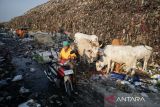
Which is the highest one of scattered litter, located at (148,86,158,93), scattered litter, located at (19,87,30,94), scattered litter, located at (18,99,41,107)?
scattered litter, located at (19,87,30,94)

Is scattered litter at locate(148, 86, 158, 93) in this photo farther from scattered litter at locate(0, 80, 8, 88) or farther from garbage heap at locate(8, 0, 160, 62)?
scattered litter at locate(0, 80, 8, 88)

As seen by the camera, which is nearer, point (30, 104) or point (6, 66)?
point (30, 104)

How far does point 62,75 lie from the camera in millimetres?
10109

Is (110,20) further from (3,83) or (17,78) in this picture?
(3,83)

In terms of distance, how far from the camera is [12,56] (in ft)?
59.3

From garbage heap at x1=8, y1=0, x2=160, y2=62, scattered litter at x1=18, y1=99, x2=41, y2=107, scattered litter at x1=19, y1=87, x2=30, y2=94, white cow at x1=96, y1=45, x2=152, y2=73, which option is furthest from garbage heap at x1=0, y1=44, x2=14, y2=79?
garbage heap at x1=8, y1=0, x2=160, y2=62

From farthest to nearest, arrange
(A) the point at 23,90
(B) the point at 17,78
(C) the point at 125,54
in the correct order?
(C) the point at 125,54 < (B) the point at 17,78 < (A) the point at 23,90

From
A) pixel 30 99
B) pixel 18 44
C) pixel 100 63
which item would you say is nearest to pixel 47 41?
pixel 18 44

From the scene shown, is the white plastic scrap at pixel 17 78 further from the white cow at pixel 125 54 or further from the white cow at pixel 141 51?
the white cow at pixel 141 51

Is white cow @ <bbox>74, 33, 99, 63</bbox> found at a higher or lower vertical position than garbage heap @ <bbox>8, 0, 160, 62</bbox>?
lower

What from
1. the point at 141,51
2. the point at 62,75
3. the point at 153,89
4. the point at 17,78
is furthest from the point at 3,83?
the point at 141,51

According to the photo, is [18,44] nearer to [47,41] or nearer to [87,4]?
[47,41]

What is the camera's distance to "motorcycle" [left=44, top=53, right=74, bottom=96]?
9891 mm

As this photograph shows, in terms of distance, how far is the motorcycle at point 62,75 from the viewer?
9891mm
